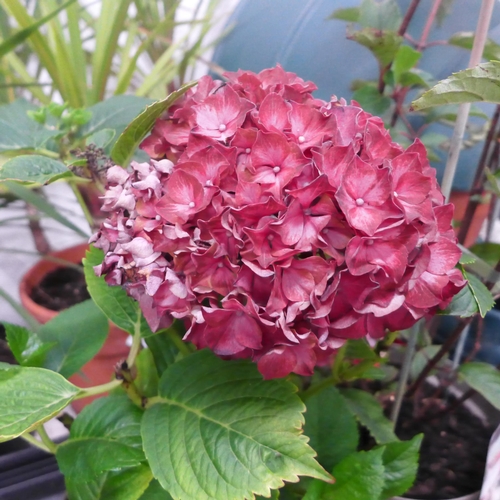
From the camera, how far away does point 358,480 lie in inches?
16.9

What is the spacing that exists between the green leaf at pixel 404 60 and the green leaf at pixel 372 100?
29 mm

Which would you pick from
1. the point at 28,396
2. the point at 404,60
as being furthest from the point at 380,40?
the point at 28,396

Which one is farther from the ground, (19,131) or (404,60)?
(404,60)

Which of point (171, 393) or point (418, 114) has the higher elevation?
point (418, 114)

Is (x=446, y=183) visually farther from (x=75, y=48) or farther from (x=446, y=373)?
(x=75, y=48)

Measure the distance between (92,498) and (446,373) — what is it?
1.63ft

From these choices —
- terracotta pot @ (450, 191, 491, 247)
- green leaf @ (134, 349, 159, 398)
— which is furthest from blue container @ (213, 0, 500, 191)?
green leaf @ (134, 349, 159, 398)

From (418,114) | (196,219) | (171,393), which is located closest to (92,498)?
(171,393)

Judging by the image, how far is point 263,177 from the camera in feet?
1.06

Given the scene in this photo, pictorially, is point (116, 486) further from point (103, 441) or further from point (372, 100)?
point (372, 100)

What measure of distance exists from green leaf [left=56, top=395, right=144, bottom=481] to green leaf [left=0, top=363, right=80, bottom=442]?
0.24 feet

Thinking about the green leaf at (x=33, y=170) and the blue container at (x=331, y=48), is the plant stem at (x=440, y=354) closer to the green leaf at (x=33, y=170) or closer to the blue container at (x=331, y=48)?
the blue container at (x=331, y=48)

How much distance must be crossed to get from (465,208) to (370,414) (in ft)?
1.37

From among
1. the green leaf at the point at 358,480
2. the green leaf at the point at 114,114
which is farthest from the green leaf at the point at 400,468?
the green leaf at the point at 114,114
